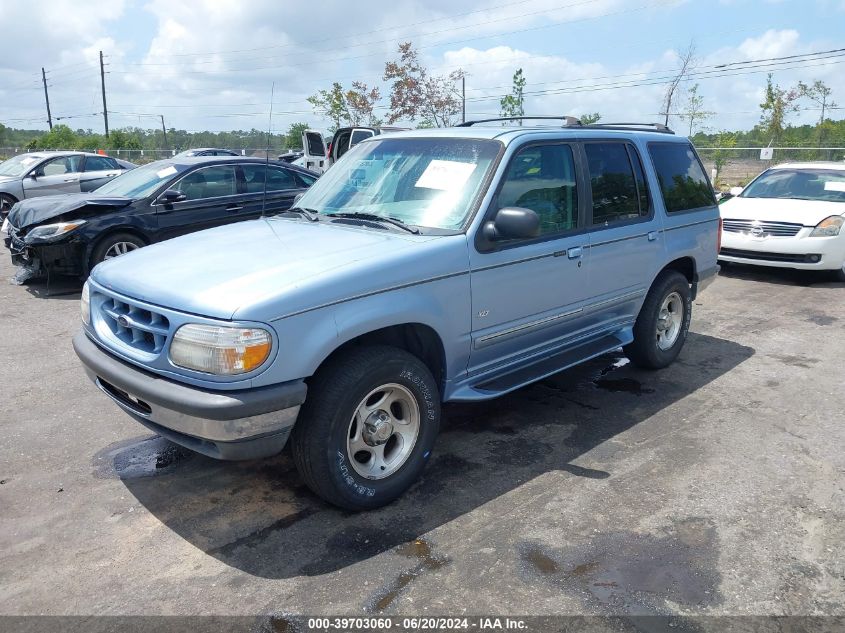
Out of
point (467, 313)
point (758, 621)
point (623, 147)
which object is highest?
point (623, 147)

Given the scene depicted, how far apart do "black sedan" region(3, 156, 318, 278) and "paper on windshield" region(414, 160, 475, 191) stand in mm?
4443

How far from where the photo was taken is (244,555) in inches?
128

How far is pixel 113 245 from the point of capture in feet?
27.6

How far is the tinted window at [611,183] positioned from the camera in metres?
4.83

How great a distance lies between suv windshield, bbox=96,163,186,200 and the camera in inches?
346

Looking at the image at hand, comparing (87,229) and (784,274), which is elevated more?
(87,229)

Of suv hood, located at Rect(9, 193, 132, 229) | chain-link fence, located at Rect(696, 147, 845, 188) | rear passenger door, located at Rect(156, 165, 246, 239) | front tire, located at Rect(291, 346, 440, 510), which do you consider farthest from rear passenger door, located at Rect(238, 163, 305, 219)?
chain-link fence, located at Rect(696, 147, 845, 188)

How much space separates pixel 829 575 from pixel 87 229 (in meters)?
8.07

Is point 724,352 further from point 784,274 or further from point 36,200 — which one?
point 36,200

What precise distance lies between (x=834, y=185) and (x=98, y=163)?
47.4 feet

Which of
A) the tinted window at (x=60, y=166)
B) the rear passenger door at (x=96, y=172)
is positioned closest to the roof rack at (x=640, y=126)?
the rear passenger door at (x=96, y=172)

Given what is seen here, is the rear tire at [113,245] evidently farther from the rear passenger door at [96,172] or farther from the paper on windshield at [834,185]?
the paper on windshield at [834,185]

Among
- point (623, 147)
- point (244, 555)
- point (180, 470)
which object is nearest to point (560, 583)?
point (244, 555)

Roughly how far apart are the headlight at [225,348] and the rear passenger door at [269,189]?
20.3 feet
